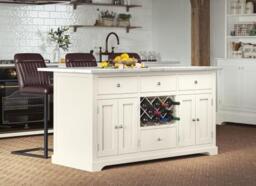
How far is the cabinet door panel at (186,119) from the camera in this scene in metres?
7.07

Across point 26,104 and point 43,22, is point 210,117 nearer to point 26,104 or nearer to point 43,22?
point 26,104

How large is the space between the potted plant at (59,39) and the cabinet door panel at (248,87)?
2756 mm

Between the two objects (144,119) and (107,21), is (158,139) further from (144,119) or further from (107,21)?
(107,21)

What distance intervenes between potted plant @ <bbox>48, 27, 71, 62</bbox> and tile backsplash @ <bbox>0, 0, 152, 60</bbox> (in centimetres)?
7

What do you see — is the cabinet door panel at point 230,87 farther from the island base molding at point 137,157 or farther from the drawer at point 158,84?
the drawer at point 158,84

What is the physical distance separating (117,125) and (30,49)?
3572 millimetres

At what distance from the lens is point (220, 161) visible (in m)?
6.95

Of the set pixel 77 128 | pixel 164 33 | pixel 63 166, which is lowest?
pixel 63 166

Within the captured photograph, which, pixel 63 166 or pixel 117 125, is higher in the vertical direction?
pixel 117 125

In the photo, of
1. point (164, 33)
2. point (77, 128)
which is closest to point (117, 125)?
point (77, 128)

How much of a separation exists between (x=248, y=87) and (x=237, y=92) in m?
0.22

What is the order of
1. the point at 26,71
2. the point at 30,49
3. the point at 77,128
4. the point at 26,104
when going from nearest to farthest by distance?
the point at 77,128
the point at 26,71
the point at 26,104
the point at 30,49

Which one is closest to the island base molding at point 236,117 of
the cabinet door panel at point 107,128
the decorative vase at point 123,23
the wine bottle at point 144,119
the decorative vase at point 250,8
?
the decorative vase at point 250,8

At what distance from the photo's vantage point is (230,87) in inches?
391
